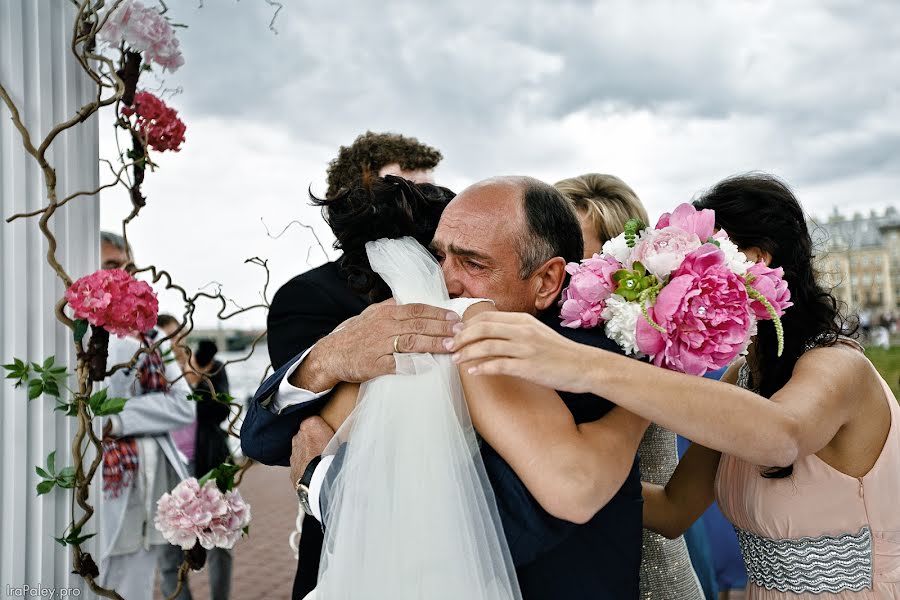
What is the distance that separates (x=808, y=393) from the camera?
1.75m

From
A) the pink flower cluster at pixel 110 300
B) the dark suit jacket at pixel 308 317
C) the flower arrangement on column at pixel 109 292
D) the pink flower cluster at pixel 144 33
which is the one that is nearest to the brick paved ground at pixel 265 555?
the flower arrangement on column at pixel 109 292

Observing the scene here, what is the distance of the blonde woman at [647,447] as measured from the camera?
238 centimetres

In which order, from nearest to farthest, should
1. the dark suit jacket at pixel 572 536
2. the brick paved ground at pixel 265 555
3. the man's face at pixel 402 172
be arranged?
1. the dark suit jacket at pixel 572 536
2. the man's face at pixel 402 172
3. the brick paved ground at pixel 265 555

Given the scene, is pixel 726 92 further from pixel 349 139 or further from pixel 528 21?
pixel 349 139

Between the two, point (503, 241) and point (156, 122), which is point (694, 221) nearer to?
point (503, 241)

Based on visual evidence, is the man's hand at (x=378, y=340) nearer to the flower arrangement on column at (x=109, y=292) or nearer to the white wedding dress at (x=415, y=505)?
the white wedding dress at (x=415, y=505)

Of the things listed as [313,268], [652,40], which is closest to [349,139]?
[313,268]

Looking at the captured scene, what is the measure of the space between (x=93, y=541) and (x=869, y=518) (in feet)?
8.81

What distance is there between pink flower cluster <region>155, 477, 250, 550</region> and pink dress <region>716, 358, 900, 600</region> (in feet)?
7.53

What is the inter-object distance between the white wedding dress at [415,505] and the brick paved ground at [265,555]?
5965 millimetres

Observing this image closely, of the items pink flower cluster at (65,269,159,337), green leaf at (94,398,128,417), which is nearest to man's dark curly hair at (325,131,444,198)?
pink flower cluster at (65,269,159,337)

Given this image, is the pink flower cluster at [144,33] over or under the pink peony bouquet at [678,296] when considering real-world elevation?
over

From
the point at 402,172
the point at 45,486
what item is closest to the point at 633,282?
the point at 402,172

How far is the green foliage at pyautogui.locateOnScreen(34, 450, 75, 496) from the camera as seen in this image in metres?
2.34
